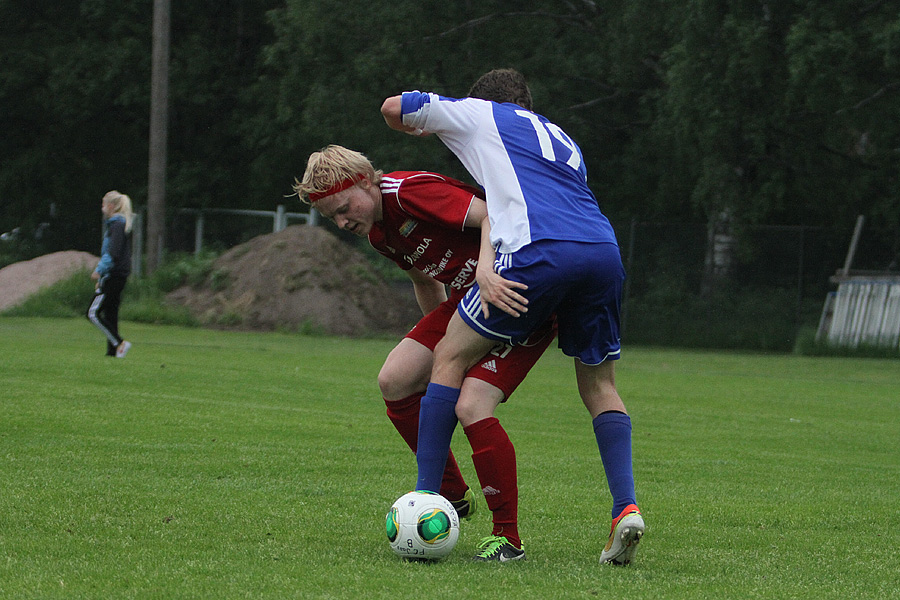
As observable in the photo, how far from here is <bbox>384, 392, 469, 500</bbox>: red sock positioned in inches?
185

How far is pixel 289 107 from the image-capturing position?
94.2 ft

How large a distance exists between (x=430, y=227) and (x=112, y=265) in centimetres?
979

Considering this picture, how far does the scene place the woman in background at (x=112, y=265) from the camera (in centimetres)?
1334

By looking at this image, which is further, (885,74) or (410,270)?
(885,74)

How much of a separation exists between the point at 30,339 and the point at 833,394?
10721 millimetres

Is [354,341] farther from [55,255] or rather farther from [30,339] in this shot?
[55,255]

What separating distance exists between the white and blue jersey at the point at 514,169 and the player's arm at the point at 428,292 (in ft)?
2.63

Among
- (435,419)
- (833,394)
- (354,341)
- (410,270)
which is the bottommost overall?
(354,341)

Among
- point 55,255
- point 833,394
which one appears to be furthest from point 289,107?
point 833,394

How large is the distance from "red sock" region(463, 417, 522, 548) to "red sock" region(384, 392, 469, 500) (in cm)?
50

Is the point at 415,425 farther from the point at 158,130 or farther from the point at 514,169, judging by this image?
the point at 158,130

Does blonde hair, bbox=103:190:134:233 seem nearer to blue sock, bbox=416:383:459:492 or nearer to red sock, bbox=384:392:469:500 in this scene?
red sock, bbox=384:392:469:500

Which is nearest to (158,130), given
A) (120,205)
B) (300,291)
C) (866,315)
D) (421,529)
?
(300,291)

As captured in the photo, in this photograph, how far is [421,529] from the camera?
4.01 metres
